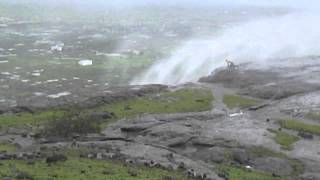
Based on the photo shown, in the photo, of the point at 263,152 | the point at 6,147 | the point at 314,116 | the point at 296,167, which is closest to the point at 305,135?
the point at 314,116

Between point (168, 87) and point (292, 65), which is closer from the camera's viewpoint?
point (168, 87)

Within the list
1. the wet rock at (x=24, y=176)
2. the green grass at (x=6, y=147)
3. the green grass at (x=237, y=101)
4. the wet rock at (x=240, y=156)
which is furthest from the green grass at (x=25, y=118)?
the wet rock at (x=24, y=176)

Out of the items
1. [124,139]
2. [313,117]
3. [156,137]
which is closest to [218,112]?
[313,117]

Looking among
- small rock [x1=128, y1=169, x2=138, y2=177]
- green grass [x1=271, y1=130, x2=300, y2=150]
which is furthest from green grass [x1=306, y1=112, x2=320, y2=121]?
small rock [x1=128, y1=169, x2=138, y2=177]

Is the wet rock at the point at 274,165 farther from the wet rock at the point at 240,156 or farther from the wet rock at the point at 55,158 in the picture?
the wet rock at the point at 55,158

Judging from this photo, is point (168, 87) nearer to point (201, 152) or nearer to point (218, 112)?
point (218, 112)

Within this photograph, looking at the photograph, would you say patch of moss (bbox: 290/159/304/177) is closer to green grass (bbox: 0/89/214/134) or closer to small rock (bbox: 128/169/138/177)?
small rock (bbox: 128/169/138/177)
